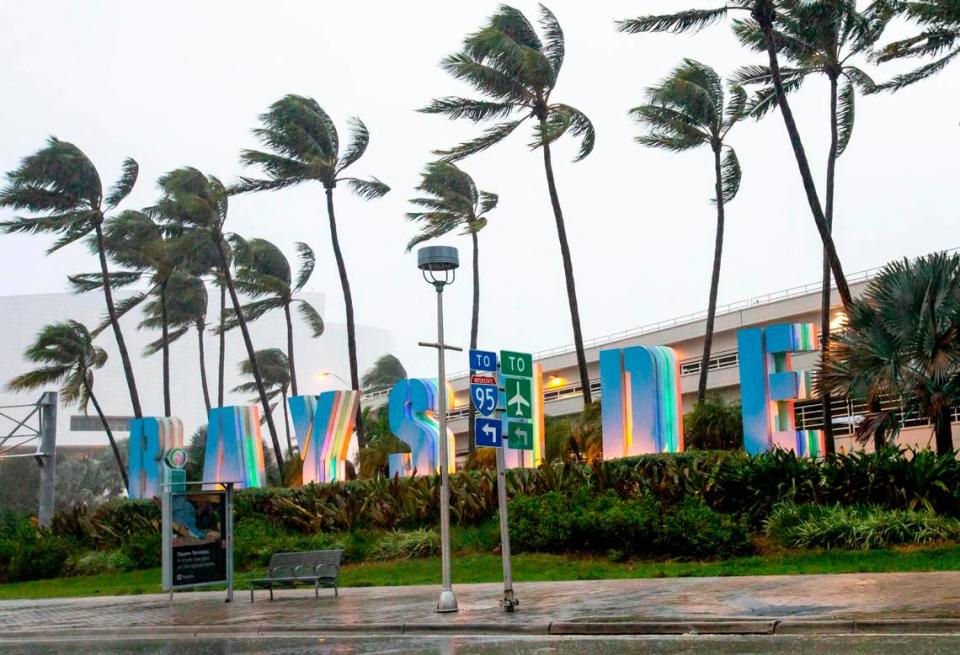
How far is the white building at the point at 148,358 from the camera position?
11919 cm

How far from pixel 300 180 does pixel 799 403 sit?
2175 centimetres

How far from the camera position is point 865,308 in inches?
891

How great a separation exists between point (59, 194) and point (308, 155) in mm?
13763

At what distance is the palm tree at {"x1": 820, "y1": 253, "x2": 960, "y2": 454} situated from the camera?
69.1ft

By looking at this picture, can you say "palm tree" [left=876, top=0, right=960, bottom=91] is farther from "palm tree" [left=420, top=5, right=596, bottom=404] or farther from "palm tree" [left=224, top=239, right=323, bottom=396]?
"palm tree" [left=224, top=239, right=323, bottom=396]

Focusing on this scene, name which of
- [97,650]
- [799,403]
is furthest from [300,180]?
[97,650]

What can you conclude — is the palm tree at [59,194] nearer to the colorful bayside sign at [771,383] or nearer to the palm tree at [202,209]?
the palm tree at [202,209]

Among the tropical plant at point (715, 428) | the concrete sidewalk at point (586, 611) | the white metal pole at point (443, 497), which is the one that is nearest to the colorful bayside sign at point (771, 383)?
the tropical plant at point (715, 428)

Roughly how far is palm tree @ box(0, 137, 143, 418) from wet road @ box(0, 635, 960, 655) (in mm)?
34475

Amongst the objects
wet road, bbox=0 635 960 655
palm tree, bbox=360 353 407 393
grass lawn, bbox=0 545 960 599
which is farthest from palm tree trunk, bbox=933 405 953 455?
palm tree, bbox=360 353 407 393

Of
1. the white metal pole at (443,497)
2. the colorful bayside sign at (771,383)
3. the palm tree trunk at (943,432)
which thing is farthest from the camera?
the colorful bayside sign at (771,383)

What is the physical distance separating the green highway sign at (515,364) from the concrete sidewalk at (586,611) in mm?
3073

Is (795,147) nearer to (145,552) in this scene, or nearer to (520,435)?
(520,435)

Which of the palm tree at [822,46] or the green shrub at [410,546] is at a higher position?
the palm tree at [822,46]
